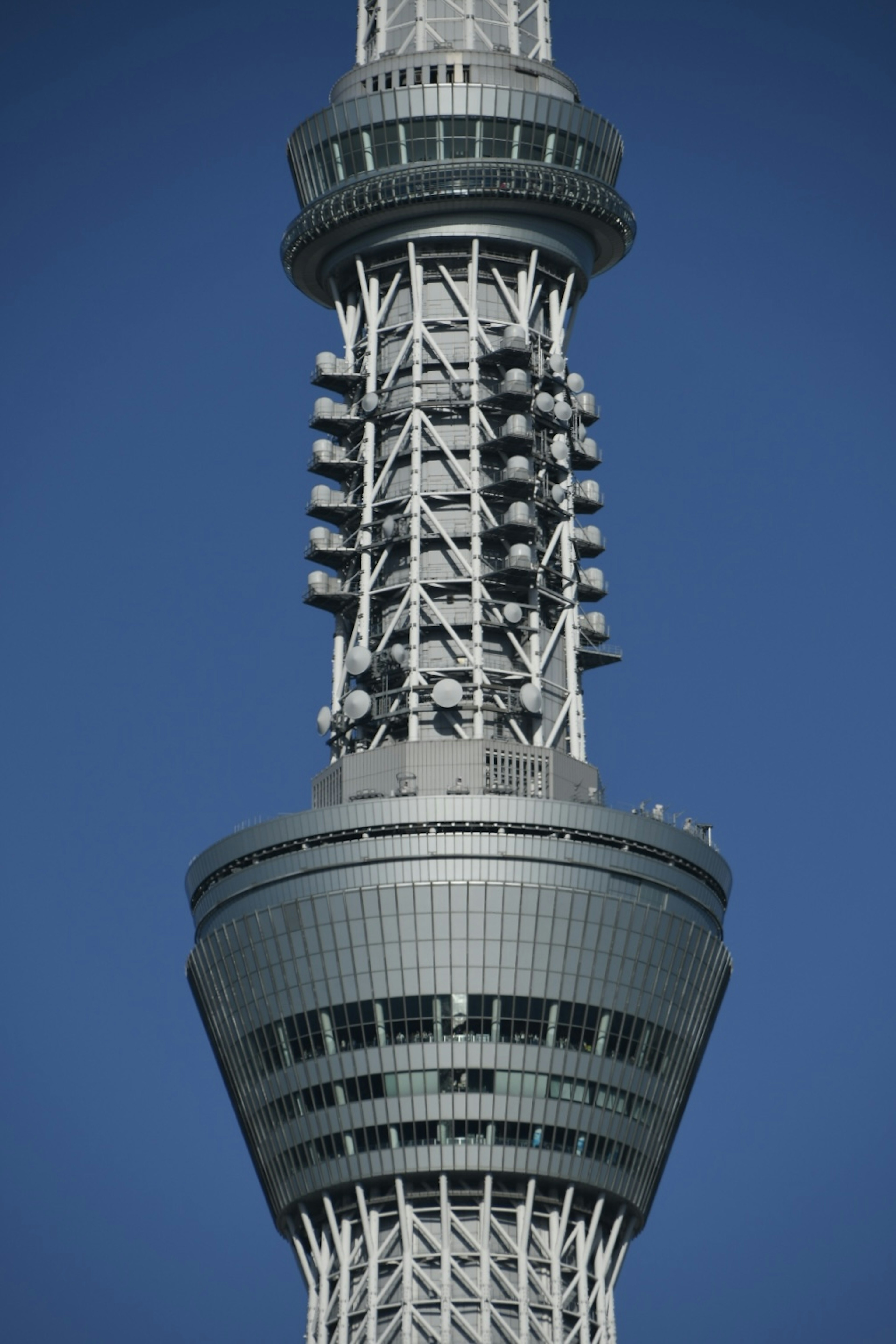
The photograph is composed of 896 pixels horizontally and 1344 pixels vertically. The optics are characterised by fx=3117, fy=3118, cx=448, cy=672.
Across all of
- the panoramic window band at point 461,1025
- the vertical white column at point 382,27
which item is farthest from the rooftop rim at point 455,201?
the panoramic window band at point 461,1025

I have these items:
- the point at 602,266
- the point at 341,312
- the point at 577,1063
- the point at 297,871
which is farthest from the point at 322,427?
the point at 577,1063

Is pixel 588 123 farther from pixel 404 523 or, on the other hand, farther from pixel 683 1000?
pixel 683 1000

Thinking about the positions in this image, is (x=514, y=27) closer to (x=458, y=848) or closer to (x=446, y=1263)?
(x=458, y=848)

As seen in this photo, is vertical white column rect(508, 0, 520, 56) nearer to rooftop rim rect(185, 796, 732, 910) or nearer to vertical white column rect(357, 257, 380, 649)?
vertical white column rect(357, 257, 380, 649)

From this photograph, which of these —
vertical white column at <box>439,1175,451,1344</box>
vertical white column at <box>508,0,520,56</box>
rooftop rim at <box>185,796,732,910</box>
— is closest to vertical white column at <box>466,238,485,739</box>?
rooftop rim at <box>185,796,732,910</box>

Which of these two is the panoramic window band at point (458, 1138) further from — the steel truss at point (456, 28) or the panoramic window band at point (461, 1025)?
the steel truss at point (456, 28)
